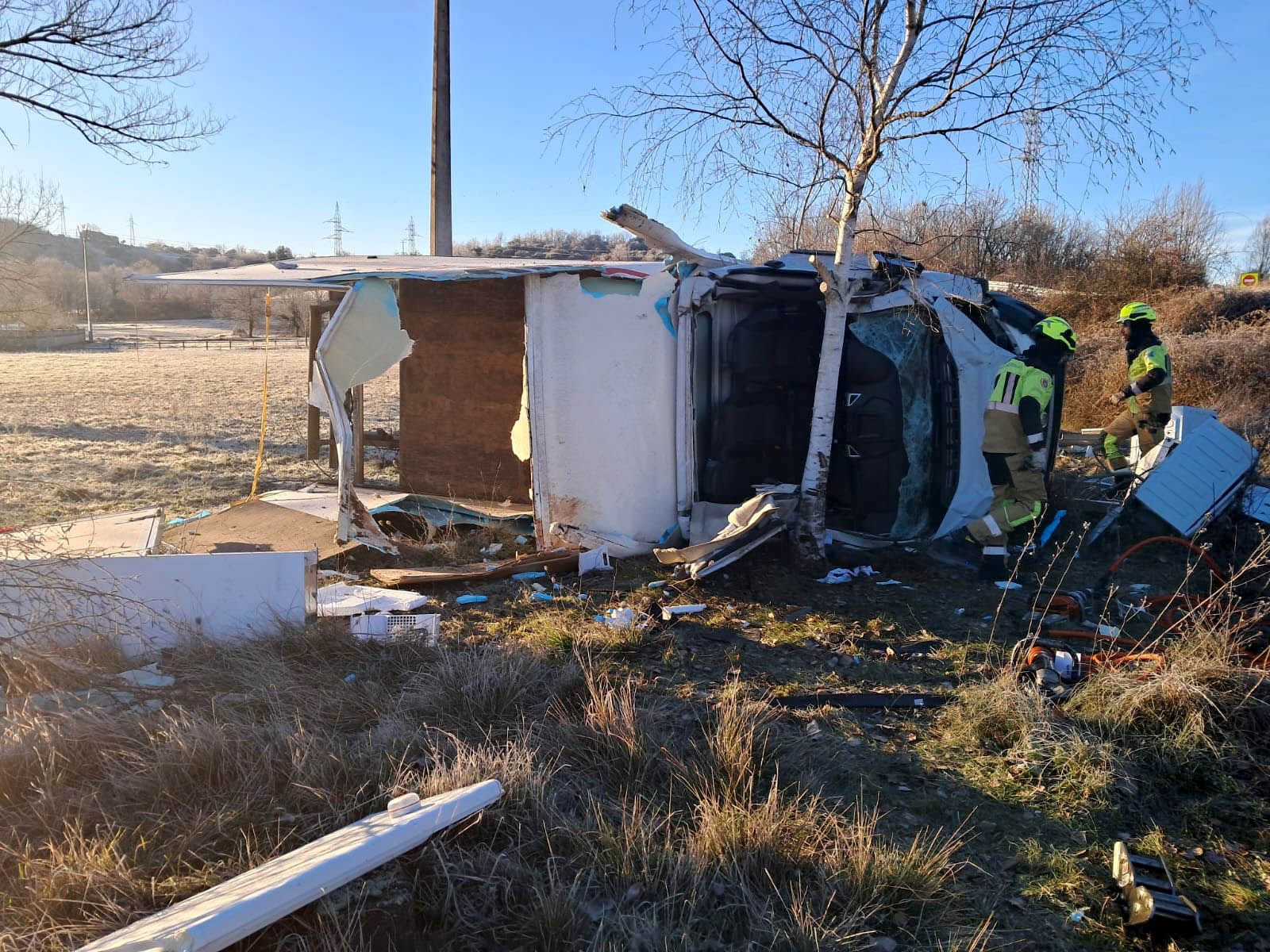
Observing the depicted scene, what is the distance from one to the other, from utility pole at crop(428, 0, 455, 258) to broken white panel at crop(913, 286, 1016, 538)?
8.73 metres

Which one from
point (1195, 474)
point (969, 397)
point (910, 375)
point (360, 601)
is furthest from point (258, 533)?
point (1195, 474)

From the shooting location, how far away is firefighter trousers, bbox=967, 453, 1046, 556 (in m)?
6.39

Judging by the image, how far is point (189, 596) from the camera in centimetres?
472

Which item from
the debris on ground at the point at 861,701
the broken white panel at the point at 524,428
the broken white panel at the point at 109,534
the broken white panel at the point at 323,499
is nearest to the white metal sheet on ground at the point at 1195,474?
the debris on ground at the point at 861,701

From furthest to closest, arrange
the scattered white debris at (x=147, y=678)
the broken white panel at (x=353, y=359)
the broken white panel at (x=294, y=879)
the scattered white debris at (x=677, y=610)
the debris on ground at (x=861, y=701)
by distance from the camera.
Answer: the broken white panel at (x=353, y=359) < the scattered white debris at (x=677, y=610) < the debris on ground at (x=861, y=701) < the scattered white debris at (x=147, y=678) < the broken white panel at (x=294, y=879)

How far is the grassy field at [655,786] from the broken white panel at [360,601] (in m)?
0.37

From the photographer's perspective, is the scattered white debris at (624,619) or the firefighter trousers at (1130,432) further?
the firefighter trousers at (1130,432)

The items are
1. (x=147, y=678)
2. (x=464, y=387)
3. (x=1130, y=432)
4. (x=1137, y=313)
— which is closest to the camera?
(x=147, y=678)

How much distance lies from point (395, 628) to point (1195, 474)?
20.2 feet

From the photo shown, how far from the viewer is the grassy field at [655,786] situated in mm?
2547

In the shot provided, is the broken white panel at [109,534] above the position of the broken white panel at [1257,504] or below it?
below

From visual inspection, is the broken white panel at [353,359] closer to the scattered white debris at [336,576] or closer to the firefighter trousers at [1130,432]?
the scattered white debris at [336,576]

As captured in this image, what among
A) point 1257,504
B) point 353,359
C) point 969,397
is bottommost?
point 1257,504

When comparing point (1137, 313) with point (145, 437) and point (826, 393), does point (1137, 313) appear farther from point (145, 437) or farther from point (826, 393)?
point (145, 437)
